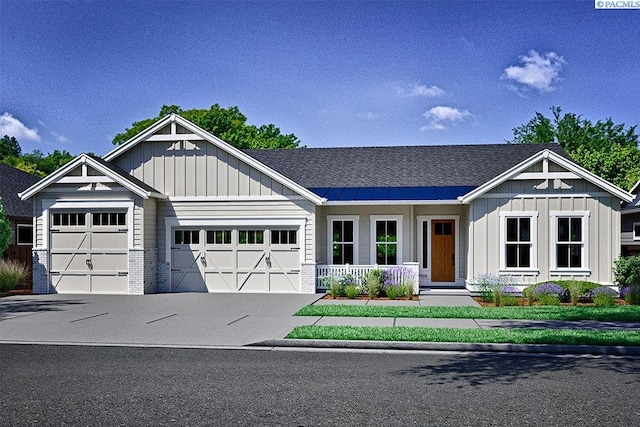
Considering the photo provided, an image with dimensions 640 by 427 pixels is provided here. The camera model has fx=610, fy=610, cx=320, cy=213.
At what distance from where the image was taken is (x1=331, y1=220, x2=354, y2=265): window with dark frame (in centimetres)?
2283

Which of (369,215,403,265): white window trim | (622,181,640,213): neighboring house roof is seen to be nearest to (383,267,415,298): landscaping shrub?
(369,215,403,265): white window trim

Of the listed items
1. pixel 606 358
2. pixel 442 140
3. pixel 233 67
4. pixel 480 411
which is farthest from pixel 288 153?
pixel 480 411

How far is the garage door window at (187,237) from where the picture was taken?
21828mm

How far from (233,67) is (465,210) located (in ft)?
32.3

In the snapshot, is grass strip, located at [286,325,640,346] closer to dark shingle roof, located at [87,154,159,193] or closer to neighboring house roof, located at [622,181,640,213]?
dark shingle roof, located at [87,154,159,193]

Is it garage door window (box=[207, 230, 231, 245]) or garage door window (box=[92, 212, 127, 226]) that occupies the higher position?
garage door window (box=[92, 212, 127, 226])

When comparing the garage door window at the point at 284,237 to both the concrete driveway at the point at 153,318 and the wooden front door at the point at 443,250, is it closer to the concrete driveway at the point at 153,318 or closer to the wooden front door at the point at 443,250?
the concrete driveway at the point at 153,318

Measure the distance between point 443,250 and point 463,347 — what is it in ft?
39.9

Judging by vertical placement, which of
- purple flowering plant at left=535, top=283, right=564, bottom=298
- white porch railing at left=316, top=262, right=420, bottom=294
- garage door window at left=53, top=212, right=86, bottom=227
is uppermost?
garage door window at left=53, top=212, right=86, bottom=227

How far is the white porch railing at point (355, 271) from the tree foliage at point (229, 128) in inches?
899

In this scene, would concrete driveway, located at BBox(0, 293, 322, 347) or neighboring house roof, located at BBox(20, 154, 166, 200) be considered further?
neighboring house roof, located at BBox(20, 154, 166, 200)

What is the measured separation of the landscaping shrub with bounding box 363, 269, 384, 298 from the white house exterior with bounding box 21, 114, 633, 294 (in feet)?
2.29

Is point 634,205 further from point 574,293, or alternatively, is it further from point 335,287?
point 335,287

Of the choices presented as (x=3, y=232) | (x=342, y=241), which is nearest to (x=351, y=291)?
(x=342, y=241)
